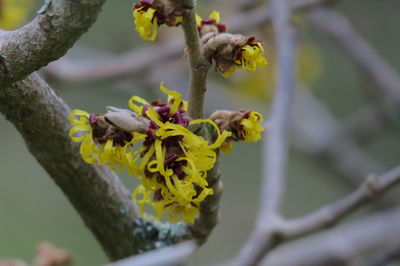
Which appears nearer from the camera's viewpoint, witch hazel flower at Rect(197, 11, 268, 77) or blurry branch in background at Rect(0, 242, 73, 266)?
witch hazel flower at Rect(197, 11, 268, 77)

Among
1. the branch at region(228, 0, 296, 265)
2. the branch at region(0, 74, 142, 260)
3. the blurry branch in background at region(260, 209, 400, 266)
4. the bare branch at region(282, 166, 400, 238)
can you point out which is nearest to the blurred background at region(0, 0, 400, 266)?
the blurry branch in background at region(260, 209, 400, 266)

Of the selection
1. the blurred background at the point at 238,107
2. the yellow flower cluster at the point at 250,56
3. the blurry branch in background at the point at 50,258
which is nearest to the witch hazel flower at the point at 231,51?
the yellow flower cluster at the point at 250,56

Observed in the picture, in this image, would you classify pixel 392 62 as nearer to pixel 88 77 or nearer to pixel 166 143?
pixel 88 77

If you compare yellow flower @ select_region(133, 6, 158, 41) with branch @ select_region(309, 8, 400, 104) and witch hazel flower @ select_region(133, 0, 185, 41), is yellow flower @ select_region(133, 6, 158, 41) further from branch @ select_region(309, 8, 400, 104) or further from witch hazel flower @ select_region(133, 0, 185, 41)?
branch @ select_region(309, 8, 400, 104)

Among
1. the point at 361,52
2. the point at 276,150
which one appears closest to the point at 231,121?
the point at 276,150

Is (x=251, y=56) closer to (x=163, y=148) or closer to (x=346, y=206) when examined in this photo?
(x=163, y=148)

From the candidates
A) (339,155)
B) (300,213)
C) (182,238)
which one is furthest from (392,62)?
(182,238)
